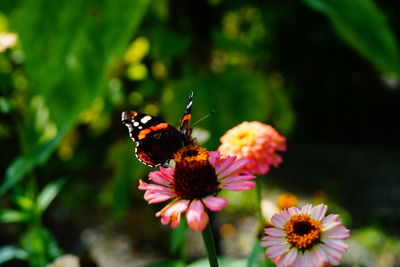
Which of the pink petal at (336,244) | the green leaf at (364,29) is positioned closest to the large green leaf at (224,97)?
the green leaf at (364,29)

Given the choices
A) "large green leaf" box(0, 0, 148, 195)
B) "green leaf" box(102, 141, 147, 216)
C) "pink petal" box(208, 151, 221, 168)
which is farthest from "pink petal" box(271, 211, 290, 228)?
"green leaf" box(102, 141, 147, 216)

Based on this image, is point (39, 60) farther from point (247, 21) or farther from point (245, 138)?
point (247, 21)

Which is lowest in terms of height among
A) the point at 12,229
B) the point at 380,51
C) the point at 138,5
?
the point at 380,51

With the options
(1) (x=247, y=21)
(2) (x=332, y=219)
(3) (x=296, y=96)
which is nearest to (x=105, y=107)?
(2) (x=332, y=219)

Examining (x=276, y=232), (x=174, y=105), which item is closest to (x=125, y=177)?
(x=174, y=105)

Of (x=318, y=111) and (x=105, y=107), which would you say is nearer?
(x=105, y=107)

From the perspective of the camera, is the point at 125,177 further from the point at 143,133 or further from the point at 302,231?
the point at 302,231

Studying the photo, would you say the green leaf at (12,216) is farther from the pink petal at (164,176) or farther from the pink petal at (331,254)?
the pink petal at (331,254)
